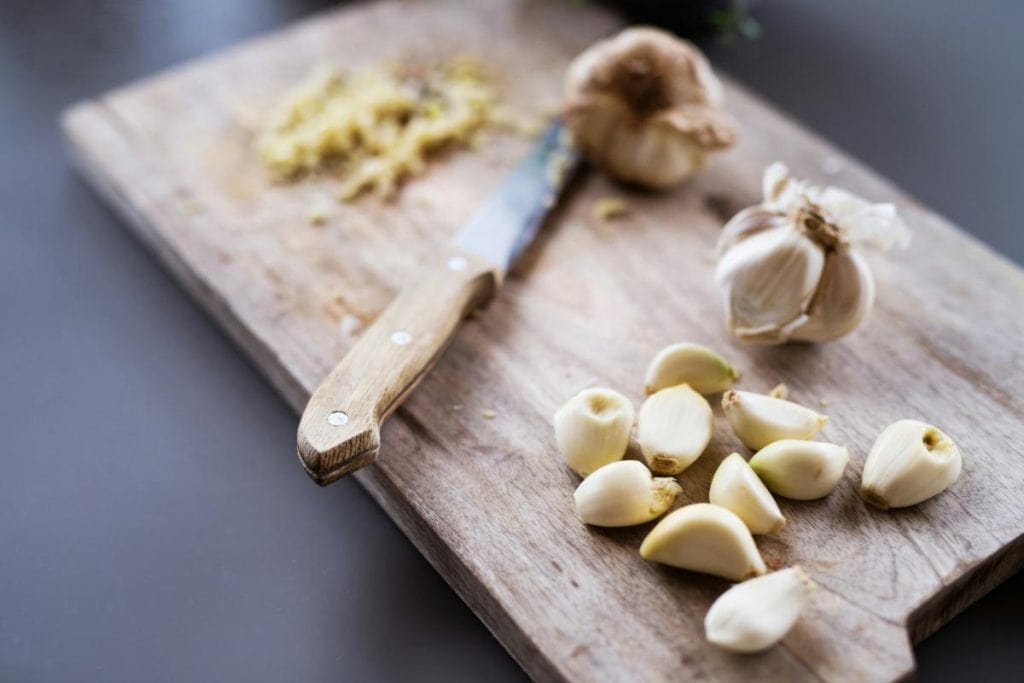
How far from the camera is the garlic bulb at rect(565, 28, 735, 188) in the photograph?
1.41 metres

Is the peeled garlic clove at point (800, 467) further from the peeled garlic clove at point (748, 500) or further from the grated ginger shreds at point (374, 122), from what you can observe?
the grated ginger shreds at point (374, 122)

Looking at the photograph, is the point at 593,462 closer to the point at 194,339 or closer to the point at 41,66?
the point at 194,339

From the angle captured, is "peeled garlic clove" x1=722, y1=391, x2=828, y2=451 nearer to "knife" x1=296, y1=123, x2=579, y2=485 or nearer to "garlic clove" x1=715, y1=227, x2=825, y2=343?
"garlic clove" x1=715, y1=227, x2=825, y2=343

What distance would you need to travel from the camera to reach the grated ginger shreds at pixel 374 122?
1.48 meters

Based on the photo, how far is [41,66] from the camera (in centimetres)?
177

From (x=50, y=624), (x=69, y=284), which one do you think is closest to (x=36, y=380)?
(x=69, y=284)

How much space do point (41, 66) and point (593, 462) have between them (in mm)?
1287

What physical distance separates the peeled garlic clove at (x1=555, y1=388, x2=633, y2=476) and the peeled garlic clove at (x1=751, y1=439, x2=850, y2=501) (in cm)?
14

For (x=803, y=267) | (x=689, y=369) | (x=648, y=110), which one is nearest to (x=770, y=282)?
(x=803, y=267)

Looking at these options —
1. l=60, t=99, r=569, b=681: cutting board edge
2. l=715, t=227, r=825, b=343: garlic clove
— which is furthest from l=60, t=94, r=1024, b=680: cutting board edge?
l=715, t=227, r=825, b=343: garlic clove

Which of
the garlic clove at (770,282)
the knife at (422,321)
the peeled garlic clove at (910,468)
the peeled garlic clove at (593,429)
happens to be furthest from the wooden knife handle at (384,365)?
the peeled garlic clove at (910,468)

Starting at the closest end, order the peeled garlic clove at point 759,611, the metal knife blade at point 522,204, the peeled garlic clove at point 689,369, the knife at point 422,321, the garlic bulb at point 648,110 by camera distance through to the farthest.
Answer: the peeled garlic clove at point 759,611, the knife at point 422,321, the peeled garlic clove at point 689,369, the metal knife blade at point 522,204, the garlic bulb at point 648,110

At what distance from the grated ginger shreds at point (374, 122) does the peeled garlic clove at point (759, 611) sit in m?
0.78

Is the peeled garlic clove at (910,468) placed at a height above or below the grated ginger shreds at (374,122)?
below
